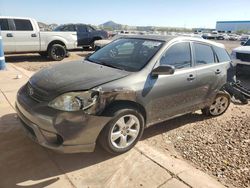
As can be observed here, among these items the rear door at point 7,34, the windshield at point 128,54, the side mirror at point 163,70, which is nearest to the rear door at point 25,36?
the rear door at point 7,34

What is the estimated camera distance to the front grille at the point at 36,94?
3.53 metres

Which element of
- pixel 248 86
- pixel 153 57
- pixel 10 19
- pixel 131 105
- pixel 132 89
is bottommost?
pixel 248 86

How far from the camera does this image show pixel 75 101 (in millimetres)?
3420

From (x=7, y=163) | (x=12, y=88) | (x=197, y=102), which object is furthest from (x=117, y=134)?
(x=12, y=88)

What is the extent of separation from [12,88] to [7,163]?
3882 mm

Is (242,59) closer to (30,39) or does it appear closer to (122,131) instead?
(122,131)

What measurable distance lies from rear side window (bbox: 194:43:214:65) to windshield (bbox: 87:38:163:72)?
856 mm

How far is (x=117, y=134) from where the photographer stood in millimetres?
3785

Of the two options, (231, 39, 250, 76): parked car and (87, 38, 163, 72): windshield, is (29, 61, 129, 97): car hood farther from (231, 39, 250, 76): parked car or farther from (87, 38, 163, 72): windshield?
(231, 39, 250, 76): parked car

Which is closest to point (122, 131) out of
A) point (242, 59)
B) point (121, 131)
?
point (121, 131)

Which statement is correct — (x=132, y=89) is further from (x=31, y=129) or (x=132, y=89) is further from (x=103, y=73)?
(x=31, y=129)

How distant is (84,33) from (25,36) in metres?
5.51

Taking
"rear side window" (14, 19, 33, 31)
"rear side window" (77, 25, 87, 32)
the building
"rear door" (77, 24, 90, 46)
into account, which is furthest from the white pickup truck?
the building

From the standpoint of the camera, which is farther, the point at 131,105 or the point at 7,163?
the point at 131,105
